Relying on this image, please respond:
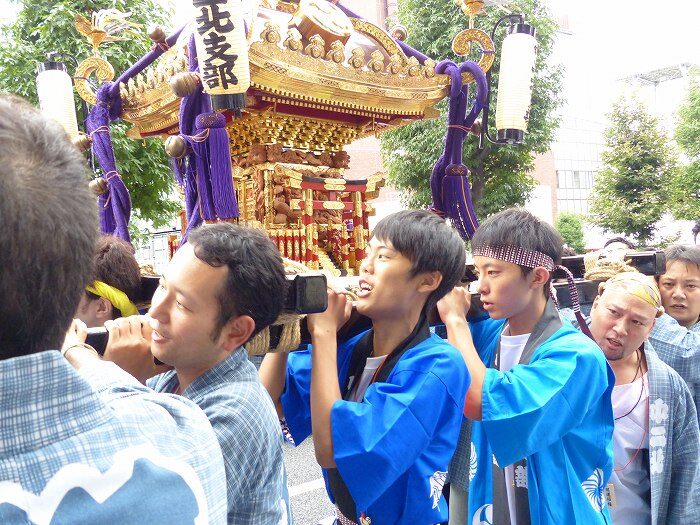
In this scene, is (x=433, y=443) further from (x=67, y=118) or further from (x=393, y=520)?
(x=67, y=118)

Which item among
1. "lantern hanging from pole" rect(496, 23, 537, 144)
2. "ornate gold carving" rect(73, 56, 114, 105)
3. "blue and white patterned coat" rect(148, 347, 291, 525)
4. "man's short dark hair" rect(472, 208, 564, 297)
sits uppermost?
"ornate gold carving" rect(73, 56, 114, 105)

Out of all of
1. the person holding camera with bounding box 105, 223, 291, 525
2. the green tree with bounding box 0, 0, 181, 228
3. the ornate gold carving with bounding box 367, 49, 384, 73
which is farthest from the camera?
the green tree with bounding box 0, 0, 181, 228

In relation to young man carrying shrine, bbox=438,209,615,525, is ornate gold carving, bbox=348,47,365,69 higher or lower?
higher

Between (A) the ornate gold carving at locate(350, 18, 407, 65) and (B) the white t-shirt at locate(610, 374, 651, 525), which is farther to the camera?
(A) the ornate gold carving at locate(350, 18, 407, 65)

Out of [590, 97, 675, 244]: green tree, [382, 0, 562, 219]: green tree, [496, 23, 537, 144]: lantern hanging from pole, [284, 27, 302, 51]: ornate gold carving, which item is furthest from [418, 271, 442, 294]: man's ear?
[590, 97, 675, 244]: green tree

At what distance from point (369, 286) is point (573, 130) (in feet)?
117

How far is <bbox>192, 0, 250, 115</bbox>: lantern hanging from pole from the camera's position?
11.8 ft

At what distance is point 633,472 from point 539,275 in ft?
2.74

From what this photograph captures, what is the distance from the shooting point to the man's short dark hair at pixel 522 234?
1.89 m

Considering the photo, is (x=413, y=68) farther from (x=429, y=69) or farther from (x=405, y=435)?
(x=405, y=435)

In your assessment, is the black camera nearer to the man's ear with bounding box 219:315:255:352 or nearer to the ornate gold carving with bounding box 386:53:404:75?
the man's ear with bounding box 219:315:255:352

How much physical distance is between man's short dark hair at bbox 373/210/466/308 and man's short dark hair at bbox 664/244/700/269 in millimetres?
1668

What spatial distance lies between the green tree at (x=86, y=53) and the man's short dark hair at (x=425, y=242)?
778cm

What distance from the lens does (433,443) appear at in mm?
1464
